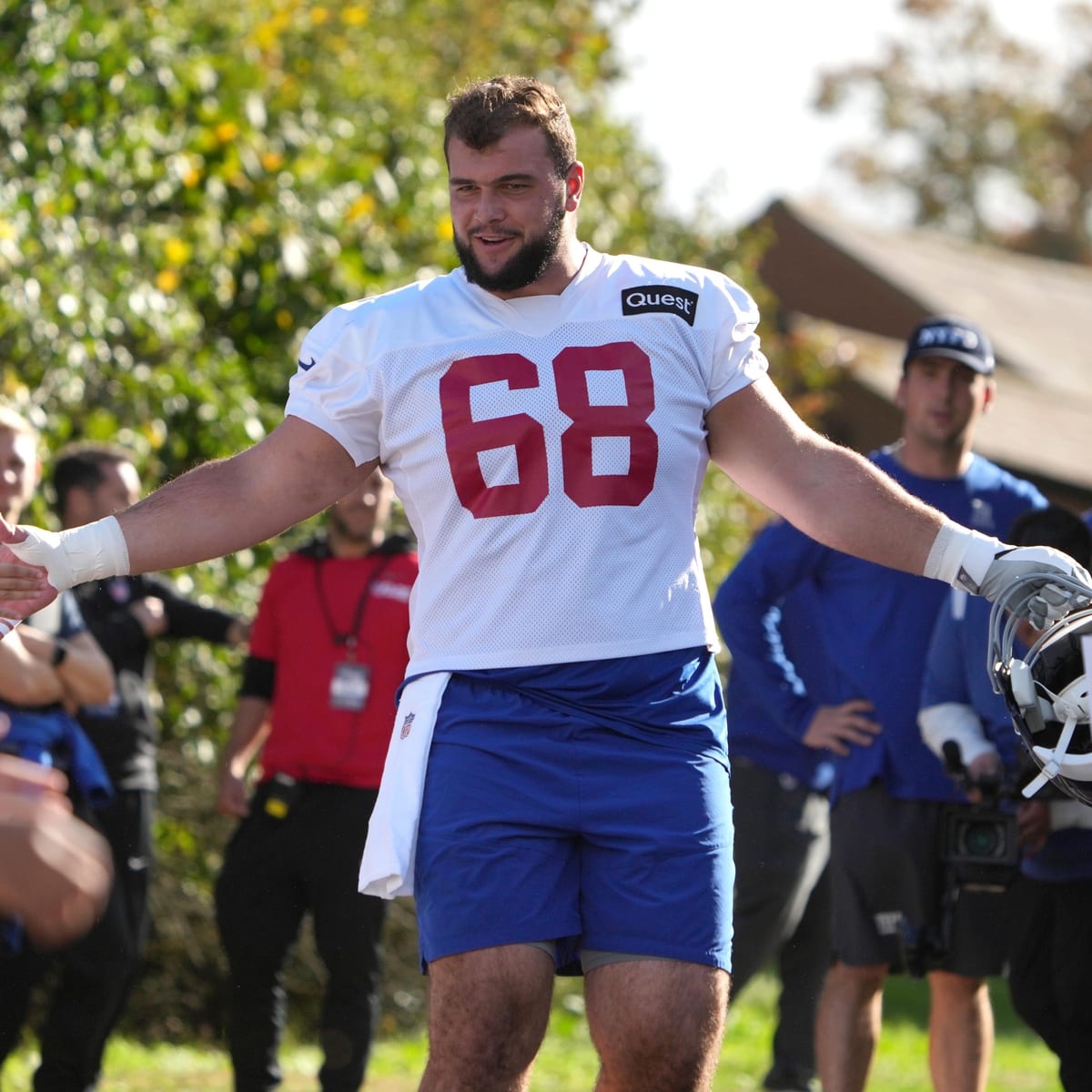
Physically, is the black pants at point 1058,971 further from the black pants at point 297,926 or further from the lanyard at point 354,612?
the lanyard at point 354,612

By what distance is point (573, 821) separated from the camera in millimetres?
4016

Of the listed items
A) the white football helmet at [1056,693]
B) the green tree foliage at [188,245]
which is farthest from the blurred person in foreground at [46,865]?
the green tree foliage at [188,245]

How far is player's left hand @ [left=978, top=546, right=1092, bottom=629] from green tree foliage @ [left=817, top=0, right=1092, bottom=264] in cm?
4832

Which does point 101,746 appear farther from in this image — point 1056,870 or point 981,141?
point 981,141

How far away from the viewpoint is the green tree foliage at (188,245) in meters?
7.80

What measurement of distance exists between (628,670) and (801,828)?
133 inches

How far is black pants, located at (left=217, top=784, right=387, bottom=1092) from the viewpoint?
664 cm

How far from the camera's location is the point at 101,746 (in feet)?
22.1

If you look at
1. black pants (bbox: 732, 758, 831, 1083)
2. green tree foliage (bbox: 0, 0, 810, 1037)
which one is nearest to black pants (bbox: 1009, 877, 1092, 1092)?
black pants (bbox: 732, 758, 831, 1083)

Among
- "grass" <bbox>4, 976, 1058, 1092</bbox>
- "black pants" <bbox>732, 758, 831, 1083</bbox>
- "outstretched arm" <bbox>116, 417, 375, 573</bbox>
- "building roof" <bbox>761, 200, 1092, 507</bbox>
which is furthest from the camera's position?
"building roof" <bbox>761, 200, 1092, 507</bbox>

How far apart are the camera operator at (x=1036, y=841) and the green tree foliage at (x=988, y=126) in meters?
46.7

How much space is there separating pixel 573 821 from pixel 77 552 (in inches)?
47.4

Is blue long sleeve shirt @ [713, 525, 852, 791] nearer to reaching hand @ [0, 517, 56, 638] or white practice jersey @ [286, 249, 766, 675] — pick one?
white practice jersey @ [286, 249, 766, 675]

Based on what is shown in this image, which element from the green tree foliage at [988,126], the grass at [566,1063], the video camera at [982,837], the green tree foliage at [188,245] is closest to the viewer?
the video camera at [982,837]
